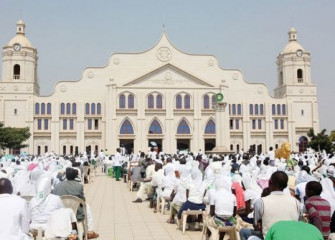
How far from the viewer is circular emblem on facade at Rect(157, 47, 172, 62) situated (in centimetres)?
6003

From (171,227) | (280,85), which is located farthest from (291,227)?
(280,85)

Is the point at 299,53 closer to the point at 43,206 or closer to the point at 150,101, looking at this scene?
the point at 150,101

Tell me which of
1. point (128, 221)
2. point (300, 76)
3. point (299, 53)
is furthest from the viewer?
point (300, 76)

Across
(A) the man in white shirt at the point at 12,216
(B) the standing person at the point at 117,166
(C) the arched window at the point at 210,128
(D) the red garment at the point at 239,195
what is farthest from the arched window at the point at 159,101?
(A) the man in white shirt at the point at 12,216

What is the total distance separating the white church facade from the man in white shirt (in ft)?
164

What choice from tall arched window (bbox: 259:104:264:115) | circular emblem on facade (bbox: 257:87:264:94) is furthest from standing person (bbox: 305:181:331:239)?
circular emblem on facade (bbox: 257:87:264:94)

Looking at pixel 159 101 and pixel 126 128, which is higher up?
pixel 159 101

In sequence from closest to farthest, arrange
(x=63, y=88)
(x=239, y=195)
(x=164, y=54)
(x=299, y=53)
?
1. (x=239, y=195)
2. (x=63, y=88)
3. (x=164, y=54)
4. (x=299, y=53)

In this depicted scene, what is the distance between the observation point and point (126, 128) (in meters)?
56.9

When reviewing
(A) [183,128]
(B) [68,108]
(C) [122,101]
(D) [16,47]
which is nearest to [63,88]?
(B) [68,108]

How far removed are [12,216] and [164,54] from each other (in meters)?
55.9

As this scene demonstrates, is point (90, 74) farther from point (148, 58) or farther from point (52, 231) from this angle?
point (52, 231)

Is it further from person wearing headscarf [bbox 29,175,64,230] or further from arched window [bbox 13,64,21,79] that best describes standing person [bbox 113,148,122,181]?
arched window [bbox 13,64,21,79]

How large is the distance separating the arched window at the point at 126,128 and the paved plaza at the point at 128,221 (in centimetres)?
3777
